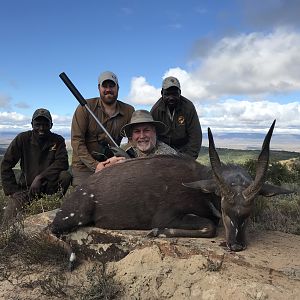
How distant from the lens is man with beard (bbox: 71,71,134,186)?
8109 mm

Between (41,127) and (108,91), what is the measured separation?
153cm

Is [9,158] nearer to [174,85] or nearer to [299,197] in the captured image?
[174,85]

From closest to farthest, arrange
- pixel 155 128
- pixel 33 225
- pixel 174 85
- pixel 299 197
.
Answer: pixel 33 225 → pixel 155 128 → pixel 174 85 → pixel 299 197

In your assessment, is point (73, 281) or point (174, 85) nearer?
point (73, 281)

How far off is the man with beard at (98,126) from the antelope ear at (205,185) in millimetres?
3195

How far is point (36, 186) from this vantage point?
325 inches

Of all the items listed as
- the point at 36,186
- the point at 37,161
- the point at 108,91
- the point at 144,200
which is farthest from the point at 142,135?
the point at 37,161

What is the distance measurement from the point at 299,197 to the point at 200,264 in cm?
667

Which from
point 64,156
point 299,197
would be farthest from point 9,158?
point 299,197

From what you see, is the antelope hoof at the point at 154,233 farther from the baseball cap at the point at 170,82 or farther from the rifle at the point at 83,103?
the baseball cap at the point at 170,82

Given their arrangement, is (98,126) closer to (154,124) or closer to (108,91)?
(108,91)

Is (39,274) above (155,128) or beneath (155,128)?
beneath

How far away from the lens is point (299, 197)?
10492mm

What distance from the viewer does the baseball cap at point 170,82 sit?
8344mm
